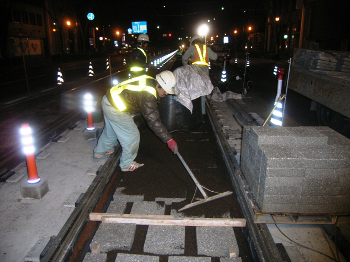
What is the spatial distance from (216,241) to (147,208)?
40.7 inches

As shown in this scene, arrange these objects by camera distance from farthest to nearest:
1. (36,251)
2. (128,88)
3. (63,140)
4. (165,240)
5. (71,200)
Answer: (63,140)
(128,88)
(71,200)
(165,240)
(36,251)

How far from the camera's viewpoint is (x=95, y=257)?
9.22ft

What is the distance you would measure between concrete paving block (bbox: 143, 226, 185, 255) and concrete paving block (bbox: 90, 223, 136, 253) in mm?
192

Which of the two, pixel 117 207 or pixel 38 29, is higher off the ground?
pixel 38 29

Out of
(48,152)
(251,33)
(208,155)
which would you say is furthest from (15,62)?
(251,33)

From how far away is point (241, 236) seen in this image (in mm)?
3223

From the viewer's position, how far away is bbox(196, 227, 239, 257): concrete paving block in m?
2.85

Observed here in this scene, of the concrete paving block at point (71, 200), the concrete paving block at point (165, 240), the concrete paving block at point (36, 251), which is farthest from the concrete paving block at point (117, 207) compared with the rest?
the concrete paving block at point (36, 251)

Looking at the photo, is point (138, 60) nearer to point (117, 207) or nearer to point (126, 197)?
point (126, 197)

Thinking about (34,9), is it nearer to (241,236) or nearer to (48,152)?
(48,152)

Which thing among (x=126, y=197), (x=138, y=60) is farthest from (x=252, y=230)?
(x=138, y=60)

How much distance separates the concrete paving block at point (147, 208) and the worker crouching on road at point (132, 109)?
84cm

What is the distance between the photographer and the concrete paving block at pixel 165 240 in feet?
9.46

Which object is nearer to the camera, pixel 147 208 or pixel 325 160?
pixel 325 160
